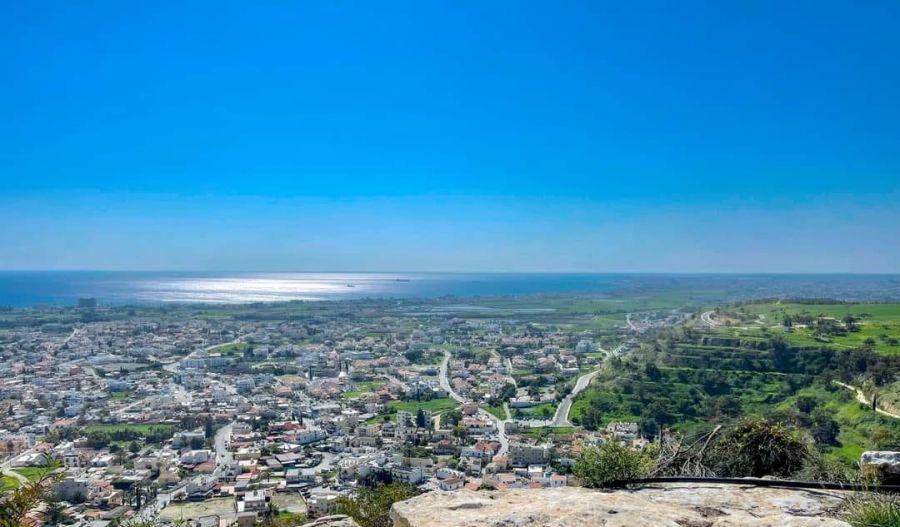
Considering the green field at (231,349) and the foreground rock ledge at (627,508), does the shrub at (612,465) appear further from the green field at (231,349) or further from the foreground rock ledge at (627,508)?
the green field at (231,349)

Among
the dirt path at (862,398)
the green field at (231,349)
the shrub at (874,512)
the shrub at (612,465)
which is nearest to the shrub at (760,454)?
the shrub at (612,465)

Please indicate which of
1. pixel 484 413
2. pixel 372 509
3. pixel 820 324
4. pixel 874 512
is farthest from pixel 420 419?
pixel 874 512

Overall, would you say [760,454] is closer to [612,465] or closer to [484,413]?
[612,465]

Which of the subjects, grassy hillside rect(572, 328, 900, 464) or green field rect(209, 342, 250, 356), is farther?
green field rect(209, 342, 250, 356)

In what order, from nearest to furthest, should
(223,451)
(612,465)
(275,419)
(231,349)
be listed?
(612,465)
(223,451)
(275,419)
(231,349)

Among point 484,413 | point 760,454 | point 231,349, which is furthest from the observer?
point 231,349

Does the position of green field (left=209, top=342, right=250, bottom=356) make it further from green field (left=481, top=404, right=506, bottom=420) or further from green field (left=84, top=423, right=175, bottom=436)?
green field (left=481, top=404, right=506, bottom=420)

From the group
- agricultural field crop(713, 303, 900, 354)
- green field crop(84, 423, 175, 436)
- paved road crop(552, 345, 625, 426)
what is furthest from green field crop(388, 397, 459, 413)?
agricultural field crop(713, 303, 900, 354)
